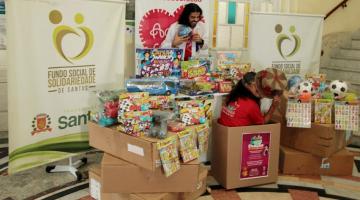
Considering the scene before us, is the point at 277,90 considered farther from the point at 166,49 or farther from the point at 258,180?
the point at 166,49

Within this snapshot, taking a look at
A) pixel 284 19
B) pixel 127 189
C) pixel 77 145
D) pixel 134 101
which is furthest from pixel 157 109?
pixel 284 19

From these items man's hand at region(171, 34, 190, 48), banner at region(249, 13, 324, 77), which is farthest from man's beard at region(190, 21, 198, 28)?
banner at region(249, 13, 324, 77)

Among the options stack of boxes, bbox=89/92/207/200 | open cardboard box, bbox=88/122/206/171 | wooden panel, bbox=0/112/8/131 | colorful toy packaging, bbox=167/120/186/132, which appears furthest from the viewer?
wooden panel, bbox=0/112/8/131

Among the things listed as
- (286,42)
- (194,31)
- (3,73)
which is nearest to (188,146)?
(194,31)

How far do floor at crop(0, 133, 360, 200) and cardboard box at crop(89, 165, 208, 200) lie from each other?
3.2 inches

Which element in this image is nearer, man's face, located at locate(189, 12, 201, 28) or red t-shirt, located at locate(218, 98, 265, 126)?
red t-shirt, located at locate(218, 98, 265, 126)

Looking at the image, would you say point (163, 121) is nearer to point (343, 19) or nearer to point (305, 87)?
point (305, 87)

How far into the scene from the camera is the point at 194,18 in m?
3.25

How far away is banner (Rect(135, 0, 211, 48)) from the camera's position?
307cm

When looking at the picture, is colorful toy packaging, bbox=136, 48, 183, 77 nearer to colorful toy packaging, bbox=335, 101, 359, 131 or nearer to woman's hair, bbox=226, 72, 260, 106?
woman's hair, bbox=226, 72, 260, 106

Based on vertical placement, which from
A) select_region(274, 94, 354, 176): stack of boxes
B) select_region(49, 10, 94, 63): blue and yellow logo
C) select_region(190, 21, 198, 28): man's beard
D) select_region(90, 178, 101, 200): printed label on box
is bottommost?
select_region(90, 178, 101, 200): printed label on box

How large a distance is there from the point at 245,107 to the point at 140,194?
989mm

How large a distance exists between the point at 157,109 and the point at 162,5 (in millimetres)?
1113

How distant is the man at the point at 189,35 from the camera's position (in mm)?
3221
